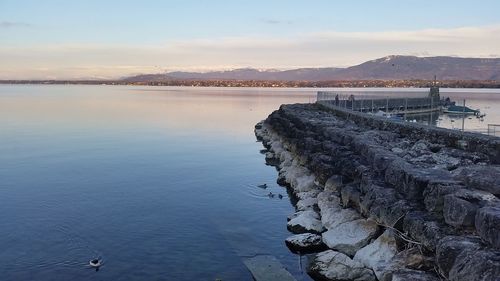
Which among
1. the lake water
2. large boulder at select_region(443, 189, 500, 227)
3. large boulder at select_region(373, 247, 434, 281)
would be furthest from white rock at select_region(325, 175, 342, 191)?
large boulder at select_region(443, 189, 500, 227)

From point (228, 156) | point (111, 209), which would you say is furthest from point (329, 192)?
point (228, 156)

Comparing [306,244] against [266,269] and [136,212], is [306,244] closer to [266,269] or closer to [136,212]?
[266,269]

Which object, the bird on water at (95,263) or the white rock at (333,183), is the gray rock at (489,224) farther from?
the bird on water at (95,263)

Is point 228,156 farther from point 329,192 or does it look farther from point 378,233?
point 378,233

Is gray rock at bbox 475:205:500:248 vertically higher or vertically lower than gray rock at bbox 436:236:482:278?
higher

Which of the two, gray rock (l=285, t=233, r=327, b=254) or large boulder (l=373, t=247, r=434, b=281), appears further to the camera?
gray rock (l=285, t=233, r=327, b=254)

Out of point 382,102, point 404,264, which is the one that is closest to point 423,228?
point 404,264

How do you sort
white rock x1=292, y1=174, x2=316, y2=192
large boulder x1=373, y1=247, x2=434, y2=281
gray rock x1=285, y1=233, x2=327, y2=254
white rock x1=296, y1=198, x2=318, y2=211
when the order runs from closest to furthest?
1. large boulder x1=373, y1=247, x2=434, y2=281
2. gray rock x1=285, y1=233, x2=327, y2=254
3. white rock x1=296, y1=198, x2=318, y2=211
4. white rock x1=292, y1=174, x2=316, y2=192

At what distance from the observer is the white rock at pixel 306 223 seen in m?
13.7

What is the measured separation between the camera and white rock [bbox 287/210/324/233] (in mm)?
13664

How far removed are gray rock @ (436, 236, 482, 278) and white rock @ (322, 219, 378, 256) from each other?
3.26m

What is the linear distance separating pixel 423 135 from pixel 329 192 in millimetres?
4665

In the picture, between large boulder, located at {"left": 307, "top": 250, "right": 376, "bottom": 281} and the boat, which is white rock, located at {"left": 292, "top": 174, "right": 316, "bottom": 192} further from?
the boat

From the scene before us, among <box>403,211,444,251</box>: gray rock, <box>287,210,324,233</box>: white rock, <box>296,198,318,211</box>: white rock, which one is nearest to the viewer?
<box>403,211,444,251</box>: gray rock
